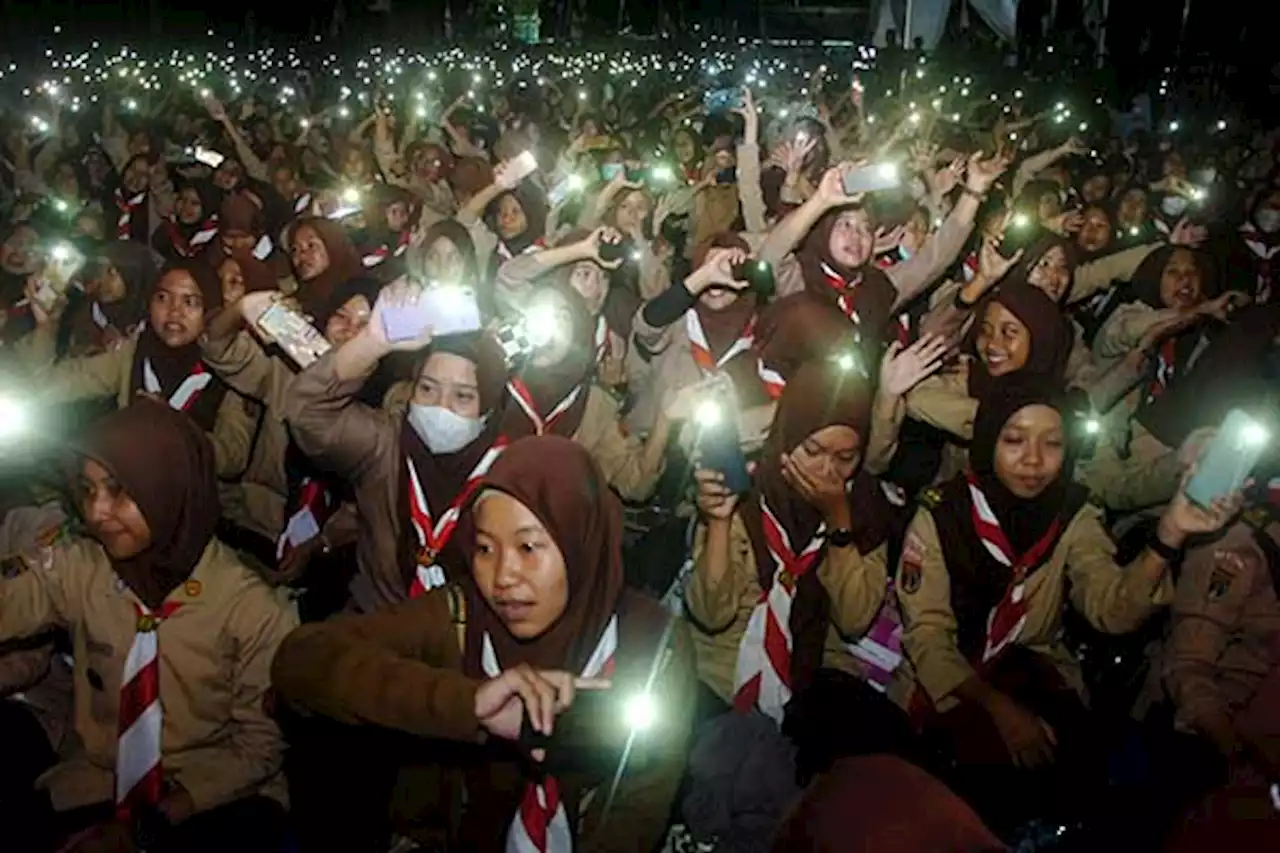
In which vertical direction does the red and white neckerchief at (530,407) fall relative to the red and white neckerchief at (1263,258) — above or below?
above

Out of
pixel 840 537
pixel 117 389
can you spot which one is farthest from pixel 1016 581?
pixel 117 389

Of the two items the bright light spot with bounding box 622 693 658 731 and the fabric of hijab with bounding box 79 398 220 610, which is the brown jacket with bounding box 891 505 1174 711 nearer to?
the bright light spot with bounding box 622 693 658 731

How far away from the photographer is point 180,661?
379 centimetres

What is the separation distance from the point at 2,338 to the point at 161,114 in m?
11.3

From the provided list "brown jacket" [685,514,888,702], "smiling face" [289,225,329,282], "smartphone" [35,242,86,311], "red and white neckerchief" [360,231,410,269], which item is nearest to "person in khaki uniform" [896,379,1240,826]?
"brown jacket" [685,514,888,702]

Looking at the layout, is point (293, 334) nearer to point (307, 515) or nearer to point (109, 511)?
point (307, 515)

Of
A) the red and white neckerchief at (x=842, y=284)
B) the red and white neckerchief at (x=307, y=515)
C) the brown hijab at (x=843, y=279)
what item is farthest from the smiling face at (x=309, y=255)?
the red and white neckerchief at (x=842, y=284)

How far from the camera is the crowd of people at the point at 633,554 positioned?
334cm

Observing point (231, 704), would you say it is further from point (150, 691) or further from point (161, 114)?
point (161, 114)

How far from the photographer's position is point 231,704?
3869mm

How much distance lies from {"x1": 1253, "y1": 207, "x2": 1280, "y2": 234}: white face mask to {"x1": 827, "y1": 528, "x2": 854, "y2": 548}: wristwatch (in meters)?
7.64

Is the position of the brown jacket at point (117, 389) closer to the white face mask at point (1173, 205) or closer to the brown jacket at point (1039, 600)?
the brown jacket at point (1039, 600)

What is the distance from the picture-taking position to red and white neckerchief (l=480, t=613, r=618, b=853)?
11.2ft

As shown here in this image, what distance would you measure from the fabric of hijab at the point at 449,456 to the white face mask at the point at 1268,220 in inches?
313
